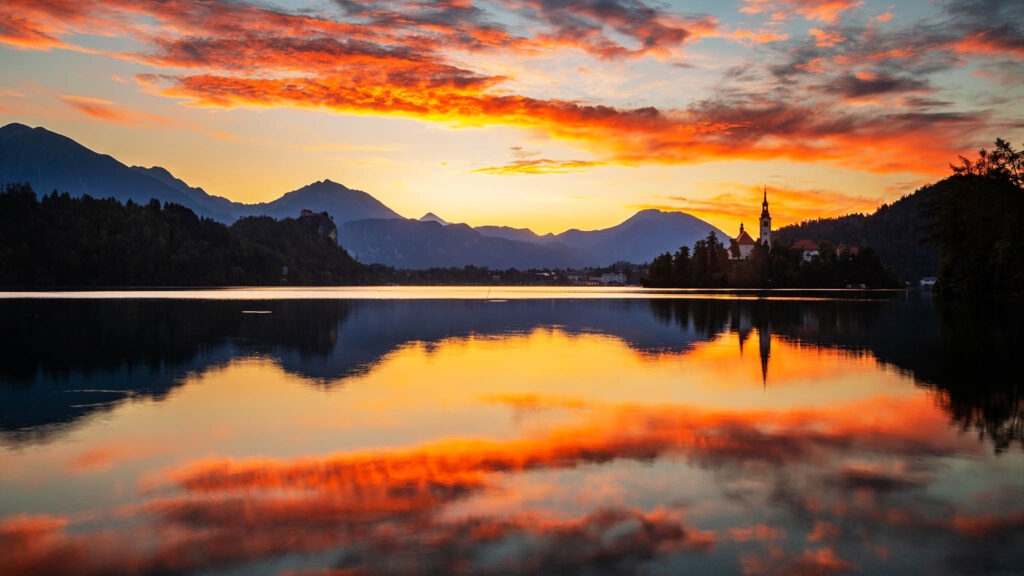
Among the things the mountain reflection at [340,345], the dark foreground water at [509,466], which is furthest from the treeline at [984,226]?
the dark foreground water at [509,466]

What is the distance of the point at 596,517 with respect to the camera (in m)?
10.1

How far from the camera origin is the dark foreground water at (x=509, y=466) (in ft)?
29.2

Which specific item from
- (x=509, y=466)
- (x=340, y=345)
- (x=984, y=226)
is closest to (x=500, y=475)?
(x=509, y=466)

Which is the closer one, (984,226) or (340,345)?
(340,345)

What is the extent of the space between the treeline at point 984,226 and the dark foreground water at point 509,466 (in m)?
65.1

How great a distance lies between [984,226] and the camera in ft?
Result: 289

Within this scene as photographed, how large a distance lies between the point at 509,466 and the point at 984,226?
97.1 m

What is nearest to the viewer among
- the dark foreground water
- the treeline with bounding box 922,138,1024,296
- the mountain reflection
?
the dark foreground water

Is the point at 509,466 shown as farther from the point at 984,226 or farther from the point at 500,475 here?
the point at 984,226

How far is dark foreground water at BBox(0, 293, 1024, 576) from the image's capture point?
8906mm

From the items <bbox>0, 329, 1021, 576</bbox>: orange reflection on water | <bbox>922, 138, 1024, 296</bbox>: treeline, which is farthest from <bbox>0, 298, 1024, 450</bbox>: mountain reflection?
<bbox>922, 138, 1024, 296</bbox>: treeline

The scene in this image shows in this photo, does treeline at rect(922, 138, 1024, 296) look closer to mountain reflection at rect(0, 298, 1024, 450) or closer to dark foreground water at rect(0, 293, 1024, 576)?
mountain reflection at rect(0, 298, 1024, 450)

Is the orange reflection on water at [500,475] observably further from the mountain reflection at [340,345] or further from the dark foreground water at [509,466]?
the mountain reflection at [340,345]

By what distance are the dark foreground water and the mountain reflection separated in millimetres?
273
